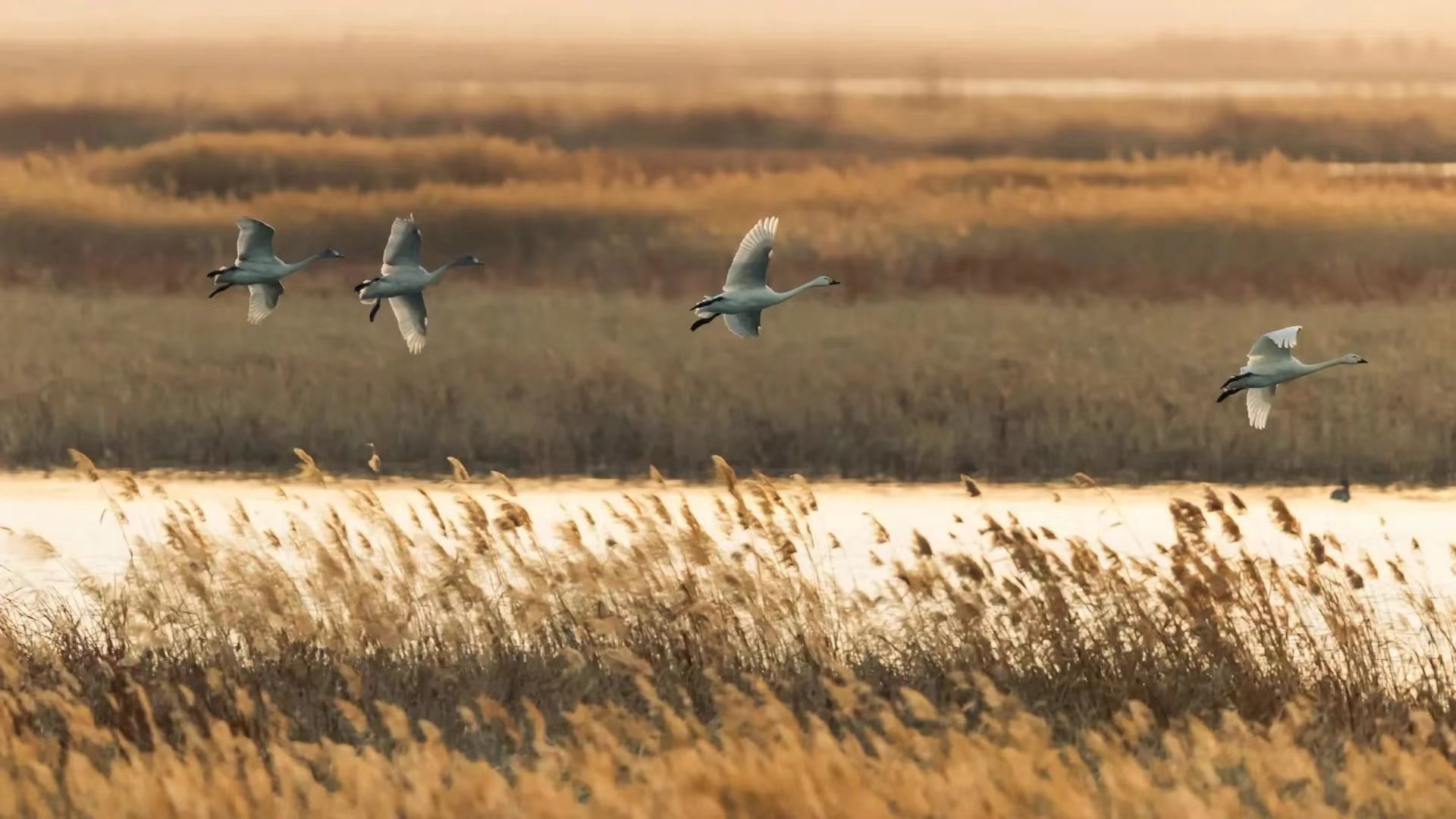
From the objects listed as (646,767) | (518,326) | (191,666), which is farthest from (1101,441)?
(646,767)

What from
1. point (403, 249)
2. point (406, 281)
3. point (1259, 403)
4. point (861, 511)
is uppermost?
point (403, 249)

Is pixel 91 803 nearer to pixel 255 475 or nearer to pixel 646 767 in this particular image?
pixel 646 767

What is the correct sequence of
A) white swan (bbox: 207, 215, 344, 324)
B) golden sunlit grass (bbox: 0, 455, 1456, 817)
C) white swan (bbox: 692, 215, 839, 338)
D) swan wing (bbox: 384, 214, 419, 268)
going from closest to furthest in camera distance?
1. golden sunlit grass (bbox: 0, 455, 1456, 817)
2. white swan (bbox: 692, 215, 839, 338)
3. white swan (bbox: 207, 215, 344, 324)
4. swan wing (bbox: 384, 214, 419, 268)

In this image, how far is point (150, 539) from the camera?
78.9 ft

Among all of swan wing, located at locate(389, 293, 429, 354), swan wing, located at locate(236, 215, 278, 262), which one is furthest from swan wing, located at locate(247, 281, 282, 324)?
swan wing, located at locate(389, 293, 429, 354)

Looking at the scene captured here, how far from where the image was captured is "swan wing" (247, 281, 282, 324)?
15.1 m

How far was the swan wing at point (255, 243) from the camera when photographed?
15406mm

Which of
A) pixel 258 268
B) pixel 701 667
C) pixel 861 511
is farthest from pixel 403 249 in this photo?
pixel 861 511

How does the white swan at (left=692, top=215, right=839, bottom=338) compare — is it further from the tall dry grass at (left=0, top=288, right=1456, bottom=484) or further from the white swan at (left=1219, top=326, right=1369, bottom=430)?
the tall dry grass at (left=0, top=288, right=1456, bottom=484)

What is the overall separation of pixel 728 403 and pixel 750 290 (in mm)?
14046

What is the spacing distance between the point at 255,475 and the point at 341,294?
21.7 meters

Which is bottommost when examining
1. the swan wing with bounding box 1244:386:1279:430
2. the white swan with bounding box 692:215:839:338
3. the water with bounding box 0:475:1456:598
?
the water with bounding box 0:475:1456:598

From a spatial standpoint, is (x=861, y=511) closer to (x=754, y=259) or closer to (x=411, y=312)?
(x=411, y=312)

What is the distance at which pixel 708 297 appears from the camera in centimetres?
1423
